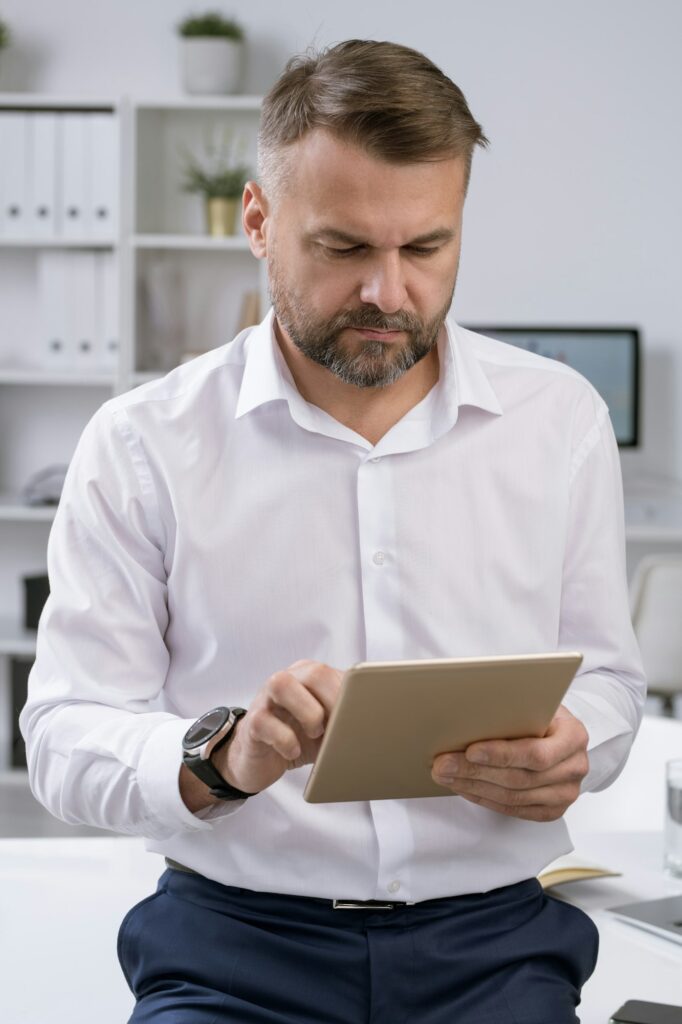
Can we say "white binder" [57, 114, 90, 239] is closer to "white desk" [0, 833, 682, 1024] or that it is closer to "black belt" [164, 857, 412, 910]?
"white desk" [0, 833, 682, 1024]

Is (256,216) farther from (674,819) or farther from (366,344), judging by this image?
(674,819)

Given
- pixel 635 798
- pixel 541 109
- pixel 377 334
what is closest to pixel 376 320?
pixel 377 334

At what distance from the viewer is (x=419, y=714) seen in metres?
1.05

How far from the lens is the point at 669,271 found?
178 inches

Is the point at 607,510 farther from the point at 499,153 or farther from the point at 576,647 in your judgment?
the point at 499,153

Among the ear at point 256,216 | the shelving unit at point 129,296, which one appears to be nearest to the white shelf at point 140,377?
the shelving unit at point 129,296

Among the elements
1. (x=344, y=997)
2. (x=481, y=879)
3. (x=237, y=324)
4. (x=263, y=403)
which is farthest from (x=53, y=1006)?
(x=237, y=324)

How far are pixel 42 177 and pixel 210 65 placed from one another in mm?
641

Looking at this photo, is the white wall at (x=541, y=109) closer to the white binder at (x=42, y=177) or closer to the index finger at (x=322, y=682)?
the white binder at (x=42, y=177)

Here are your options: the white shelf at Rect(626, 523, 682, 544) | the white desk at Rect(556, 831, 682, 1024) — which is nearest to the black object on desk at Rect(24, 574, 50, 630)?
the white shelf at Rect(626, 523, 682, 544)

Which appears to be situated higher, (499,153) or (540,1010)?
(499,153)

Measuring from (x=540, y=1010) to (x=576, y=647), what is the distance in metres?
0.39

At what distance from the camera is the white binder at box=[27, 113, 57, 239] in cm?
428

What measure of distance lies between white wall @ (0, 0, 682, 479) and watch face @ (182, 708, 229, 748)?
3492mm
